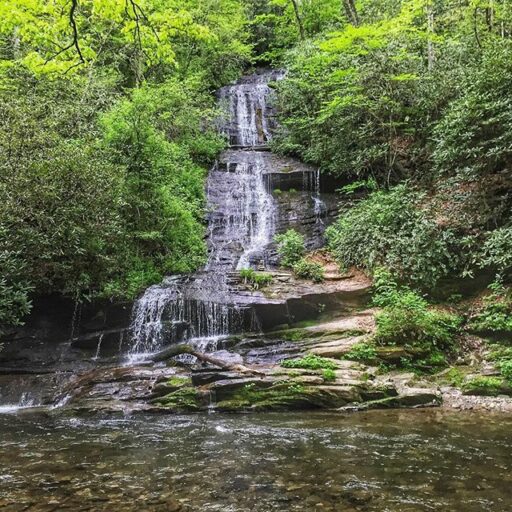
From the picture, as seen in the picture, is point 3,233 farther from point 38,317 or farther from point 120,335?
point 120,335

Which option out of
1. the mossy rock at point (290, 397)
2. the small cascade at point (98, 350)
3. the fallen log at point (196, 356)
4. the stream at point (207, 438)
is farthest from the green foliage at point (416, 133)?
the small cascade at point (98, 350)

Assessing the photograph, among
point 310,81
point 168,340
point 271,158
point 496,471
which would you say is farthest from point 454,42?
point 496,471

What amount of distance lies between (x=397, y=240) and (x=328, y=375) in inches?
193

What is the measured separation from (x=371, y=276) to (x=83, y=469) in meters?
9.19

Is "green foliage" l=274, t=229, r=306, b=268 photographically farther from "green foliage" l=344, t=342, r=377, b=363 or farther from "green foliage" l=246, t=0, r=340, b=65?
"green foliage" l=246, t=0, r=340, b=65

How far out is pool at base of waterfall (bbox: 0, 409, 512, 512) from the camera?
4613mm

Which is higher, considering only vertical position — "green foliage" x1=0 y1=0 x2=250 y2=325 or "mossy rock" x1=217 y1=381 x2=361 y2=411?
"green foliage" x1=0 y1=0 x2=250 y2=325

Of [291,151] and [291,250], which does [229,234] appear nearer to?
[291,250]

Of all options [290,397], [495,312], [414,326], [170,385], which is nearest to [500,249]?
[495,312]

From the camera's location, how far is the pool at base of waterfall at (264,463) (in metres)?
4.61

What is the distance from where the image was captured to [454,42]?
1634 centimetres

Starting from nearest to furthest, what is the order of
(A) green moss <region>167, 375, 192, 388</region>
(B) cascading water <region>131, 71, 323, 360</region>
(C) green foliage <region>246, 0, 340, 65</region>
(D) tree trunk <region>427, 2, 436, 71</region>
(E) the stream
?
(E) the stream → (A) green moss <region>167, 375, 192, 388</region> → (B) cascading water <region>131, 71, 323, 360</region> → (D) tree trunk <region>427, 2, 436, 71</region> → (C) green foliage <region>246, 0, 340, 65</region>

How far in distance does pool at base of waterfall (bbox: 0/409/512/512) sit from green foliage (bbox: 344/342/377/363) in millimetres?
1862

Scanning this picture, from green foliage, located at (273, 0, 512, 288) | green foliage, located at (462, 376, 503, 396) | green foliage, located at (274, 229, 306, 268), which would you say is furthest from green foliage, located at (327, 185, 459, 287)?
green foliage, located at (462, 376, 503, 396)
